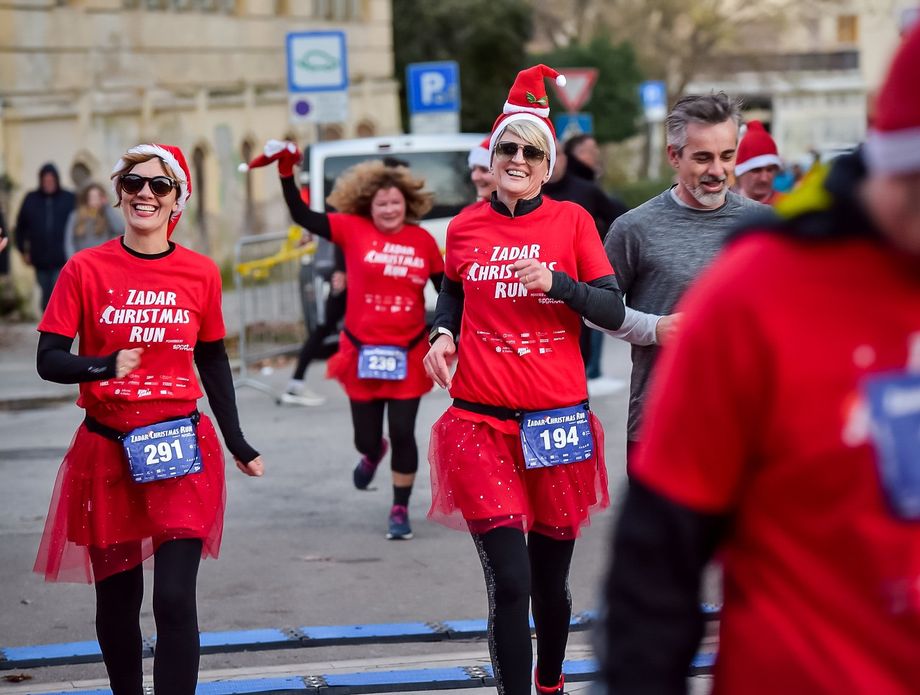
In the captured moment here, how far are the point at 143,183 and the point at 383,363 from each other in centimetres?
363

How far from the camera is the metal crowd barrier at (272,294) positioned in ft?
50.7

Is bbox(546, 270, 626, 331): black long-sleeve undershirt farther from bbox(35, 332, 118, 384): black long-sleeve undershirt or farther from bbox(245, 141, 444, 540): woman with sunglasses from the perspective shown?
bbox(245, 141, 444, 540): woman with sunglasses

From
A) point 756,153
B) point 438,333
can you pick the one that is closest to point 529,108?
point 438,333

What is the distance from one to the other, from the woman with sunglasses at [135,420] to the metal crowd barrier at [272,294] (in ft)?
32.4

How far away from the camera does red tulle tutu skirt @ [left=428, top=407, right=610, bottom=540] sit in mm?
5047

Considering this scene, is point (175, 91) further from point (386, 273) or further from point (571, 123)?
point (386, 273)

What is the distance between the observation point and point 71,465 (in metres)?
5.01

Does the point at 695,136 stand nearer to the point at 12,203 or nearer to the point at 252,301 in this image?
the point at 252,301

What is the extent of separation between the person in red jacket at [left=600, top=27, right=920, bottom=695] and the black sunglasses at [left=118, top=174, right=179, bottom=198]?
297 cm

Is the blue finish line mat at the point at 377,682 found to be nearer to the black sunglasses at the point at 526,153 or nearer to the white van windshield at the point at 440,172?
the black sunglasses at the point at 526,153

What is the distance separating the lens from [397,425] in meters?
8.59

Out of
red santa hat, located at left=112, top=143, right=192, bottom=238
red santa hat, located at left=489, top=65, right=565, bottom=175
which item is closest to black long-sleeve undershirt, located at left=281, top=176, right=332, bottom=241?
red santa hat, located at left=489, top=65, right=565, bottom=175

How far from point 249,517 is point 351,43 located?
28.0m

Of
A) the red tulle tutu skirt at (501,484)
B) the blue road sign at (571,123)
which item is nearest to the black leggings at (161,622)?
the red tulle tutu skirt at (501,484)
